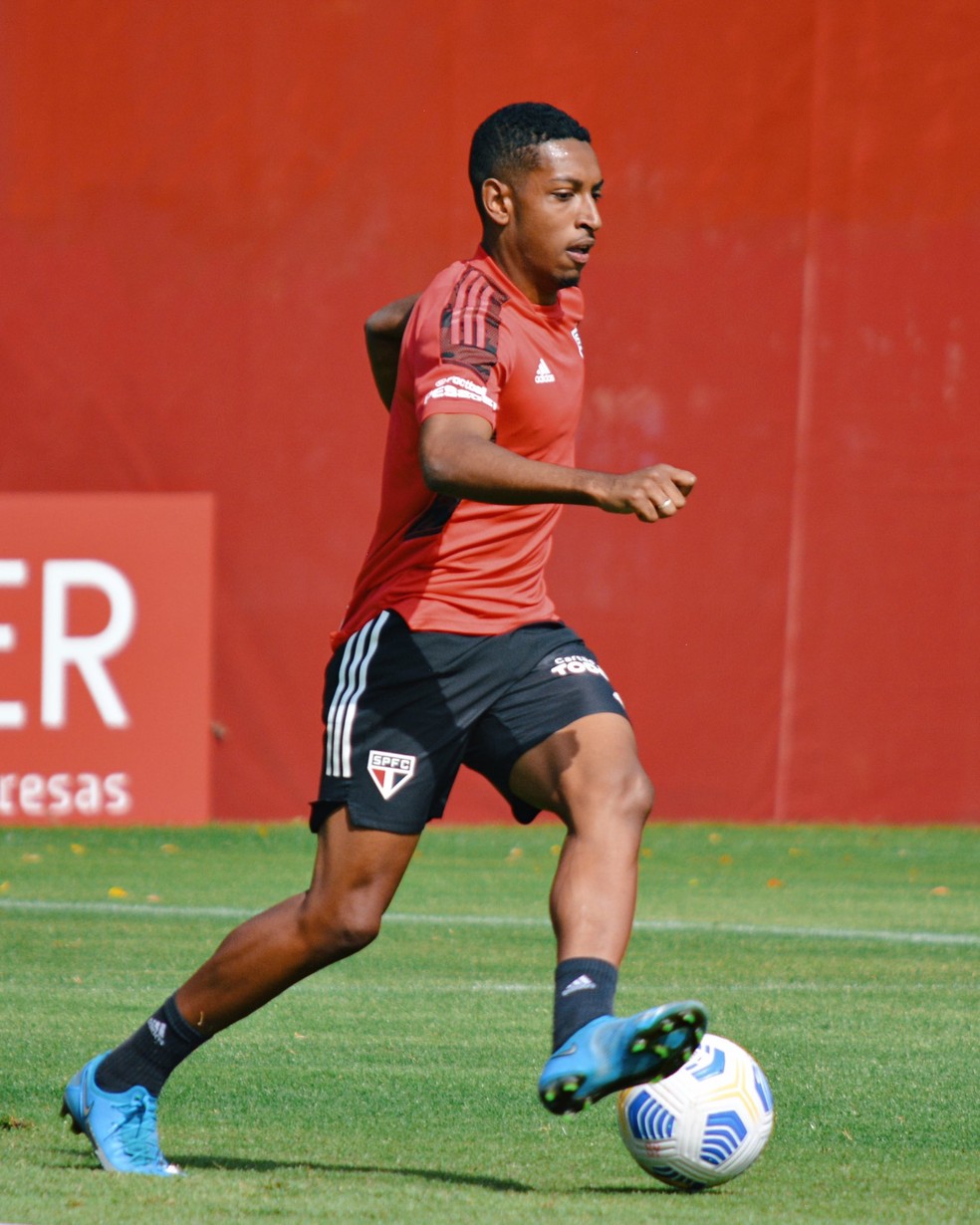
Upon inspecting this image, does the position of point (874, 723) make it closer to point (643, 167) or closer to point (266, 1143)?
point (643, 167)

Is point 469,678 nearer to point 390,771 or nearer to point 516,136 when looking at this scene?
point 390,771

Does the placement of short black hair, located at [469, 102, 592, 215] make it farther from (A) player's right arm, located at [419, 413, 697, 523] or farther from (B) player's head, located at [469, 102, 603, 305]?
(A) player's right arm, located at [419, 413, 697, 523]

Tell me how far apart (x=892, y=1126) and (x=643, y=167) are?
9790 mm

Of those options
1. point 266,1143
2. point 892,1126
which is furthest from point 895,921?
point 266,1143

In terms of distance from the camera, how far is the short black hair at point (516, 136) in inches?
188

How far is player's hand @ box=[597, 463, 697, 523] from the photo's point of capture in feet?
13.0

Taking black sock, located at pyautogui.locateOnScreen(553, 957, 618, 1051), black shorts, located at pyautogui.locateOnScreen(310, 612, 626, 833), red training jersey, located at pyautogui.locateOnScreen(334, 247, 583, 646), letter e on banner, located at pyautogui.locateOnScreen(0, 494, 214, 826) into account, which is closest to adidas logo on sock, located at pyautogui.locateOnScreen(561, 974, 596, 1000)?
black sock, located at pyautogui.locateOnScreen(553, 957, 618, 1051)

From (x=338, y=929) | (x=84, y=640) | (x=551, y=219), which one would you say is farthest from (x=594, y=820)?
(x=84, y=640)

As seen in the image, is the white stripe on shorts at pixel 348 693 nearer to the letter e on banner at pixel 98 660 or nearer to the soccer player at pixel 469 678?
the soccer player at pixel 469 678

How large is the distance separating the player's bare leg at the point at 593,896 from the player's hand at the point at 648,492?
0.66 m

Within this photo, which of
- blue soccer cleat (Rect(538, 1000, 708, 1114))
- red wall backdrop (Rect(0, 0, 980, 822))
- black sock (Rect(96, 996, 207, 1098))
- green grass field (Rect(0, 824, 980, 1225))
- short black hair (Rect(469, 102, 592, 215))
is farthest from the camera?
red wall backdrop (Rect(0, 0, 980, 822))

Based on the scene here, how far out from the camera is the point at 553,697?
4.66m

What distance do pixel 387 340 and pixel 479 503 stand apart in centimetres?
51

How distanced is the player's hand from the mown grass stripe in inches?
203
